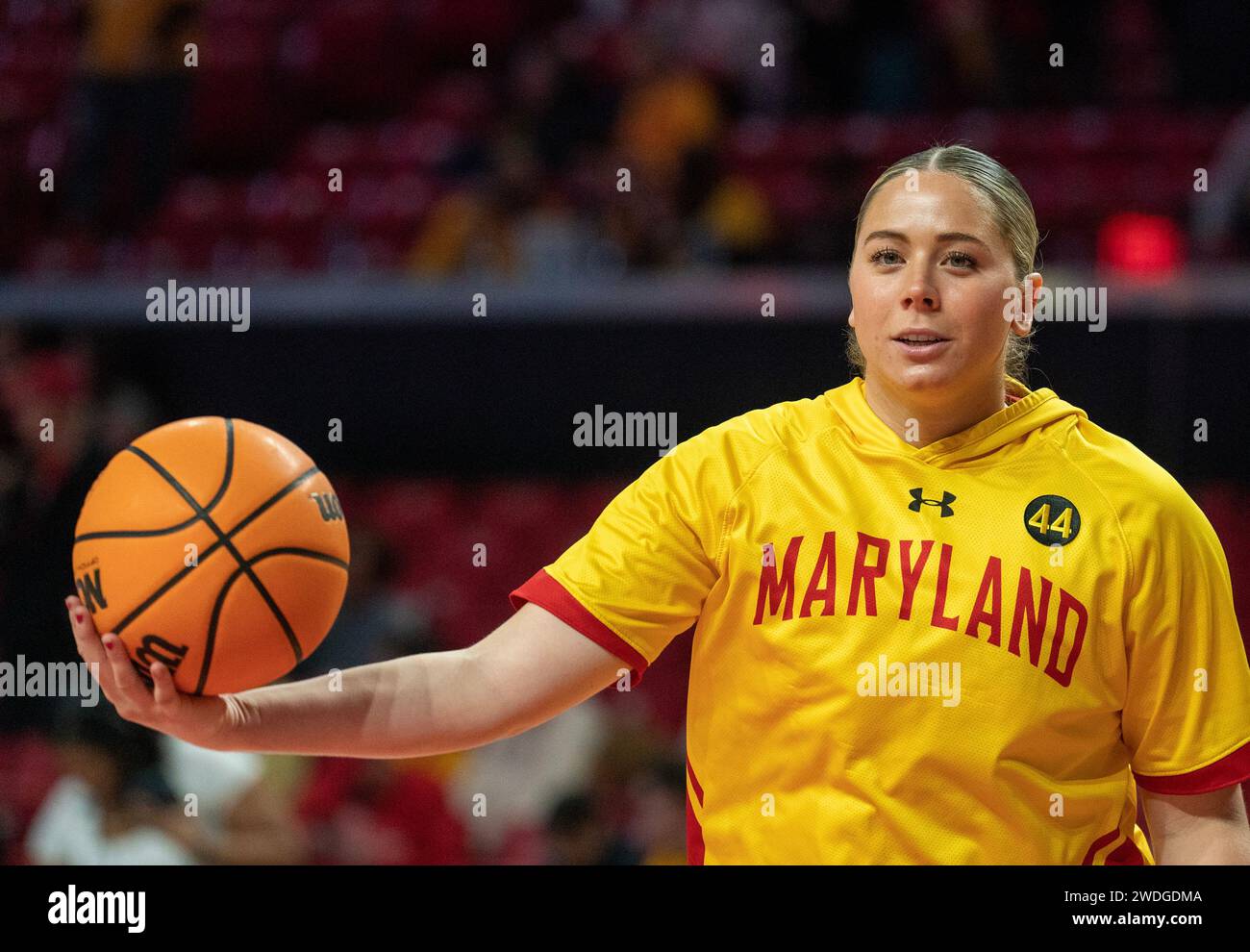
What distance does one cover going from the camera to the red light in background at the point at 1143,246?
6.53 m

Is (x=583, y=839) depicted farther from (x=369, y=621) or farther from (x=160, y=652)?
Result: (x=160, y=652)

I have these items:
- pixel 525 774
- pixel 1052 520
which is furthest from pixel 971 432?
pixel 525 774

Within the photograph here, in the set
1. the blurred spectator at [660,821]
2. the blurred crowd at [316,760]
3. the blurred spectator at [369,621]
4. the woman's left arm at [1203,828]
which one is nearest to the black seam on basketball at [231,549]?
the woman's left arm at [1203,828]

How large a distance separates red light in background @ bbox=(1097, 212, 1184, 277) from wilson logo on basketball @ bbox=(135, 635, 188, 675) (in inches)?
201

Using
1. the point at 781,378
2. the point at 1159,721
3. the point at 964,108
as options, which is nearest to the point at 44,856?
the point at 781,378

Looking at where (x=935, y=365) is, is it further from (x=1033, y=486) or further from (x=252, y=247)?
(x=252, y=247)

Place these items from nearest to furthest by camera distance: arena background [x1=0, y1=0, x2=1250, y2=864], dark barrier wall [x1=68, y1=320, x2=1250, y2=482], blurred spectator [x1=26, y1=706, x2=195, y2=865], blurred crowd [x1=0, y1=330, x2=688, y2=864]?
blurred spectator [x1=26, y1=706, x2=195, y2=865] < blurred crowd [x1=0, y1=330, x2=688, y2=864] < arena background [x1=0, y1=0, x2=1250, y2=864] < dark barrier wall [x1=68, y1=320, x2=1250, y2=482]

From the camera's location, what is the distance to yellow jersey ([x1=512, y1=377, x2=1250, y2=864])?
6.98ft

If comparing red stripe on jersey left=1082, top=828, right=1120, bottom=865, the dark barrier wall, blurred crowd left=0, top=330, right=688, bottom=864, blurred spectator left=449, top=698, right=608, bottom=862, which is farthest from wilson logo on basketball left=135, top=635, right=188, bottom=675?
the dark barrier wall

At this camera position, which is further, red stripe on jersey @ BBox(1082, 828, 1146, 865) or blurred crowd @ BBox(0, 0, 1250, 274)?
blurred crowd @ BBox(0, 0, 1250, 274)

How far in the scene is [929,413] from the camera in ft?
7.57

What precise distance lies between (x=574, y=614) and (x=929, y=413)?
1.86ft

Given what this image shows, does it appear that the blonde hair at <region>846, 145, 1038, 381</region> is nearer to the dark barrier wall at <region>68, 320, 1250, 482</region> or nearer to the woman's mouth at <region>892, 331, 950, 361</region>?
the woman's mouth at <region>892, 331, 950, 361</region>

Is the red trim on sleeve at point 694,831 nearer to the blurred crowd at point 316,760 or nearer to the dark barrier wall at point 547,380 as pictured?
the blurred crowd at point 316,760
